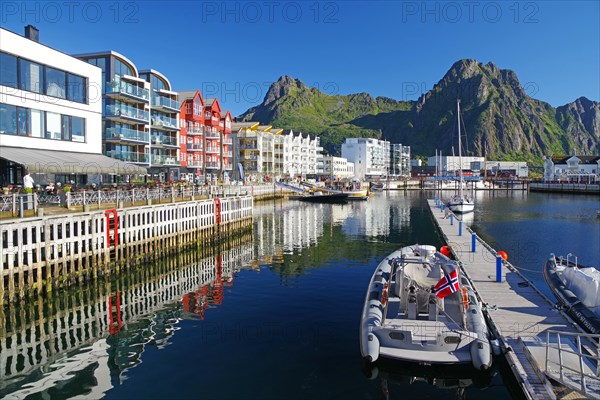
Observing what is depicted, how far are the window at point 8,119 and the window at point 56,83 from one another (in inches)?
145

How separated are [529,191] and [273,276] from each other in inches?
5622

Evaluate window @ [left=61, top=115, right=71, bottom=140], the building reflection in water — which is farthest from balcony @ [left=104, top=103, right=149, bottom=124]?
the building reflection in water

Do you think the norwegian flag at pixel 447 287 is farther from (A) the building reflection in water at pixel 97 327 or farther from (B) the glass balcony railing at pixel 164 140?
(B) the glass balcony railing at pixel 164 140

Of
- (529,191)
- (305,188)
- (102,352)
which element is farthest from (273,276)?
(529,191)

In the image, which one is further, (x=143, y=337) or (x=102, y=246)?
(x=102, y=246)

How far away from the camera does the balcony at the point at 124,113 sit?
5331cm

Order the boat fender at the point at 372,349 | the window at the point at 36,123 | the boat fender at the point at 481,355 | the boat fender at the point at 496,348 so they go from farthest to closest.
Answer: the window at the point at 36,123
the boat fender at the point at 496,348
the boat fender at the point at 372,349
the boat fender at the point at 481,355

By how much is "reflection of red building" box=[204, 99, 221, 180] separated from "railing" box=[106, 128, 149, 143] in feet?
91.0

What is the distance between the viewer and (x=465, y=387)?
14.3 meters

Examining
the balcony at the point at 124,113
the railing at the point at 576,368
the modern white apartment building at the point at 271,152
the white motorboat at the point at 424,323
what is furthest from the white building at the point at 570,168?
the railing at the point at 576,368

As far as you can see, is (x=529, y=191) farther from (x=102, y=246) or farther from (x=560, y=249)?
(x=102, y=246)

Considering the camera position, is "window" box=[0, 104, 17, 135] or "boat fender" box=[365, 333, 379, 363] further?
"window" box=[0, 104, 17, 135]

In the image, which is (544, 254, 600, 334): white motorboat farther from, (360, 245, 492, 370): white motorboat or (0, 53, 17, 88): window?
(0, 53, 17, 88): window

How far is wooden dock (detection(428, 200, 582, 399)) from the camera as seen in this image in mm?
12992
